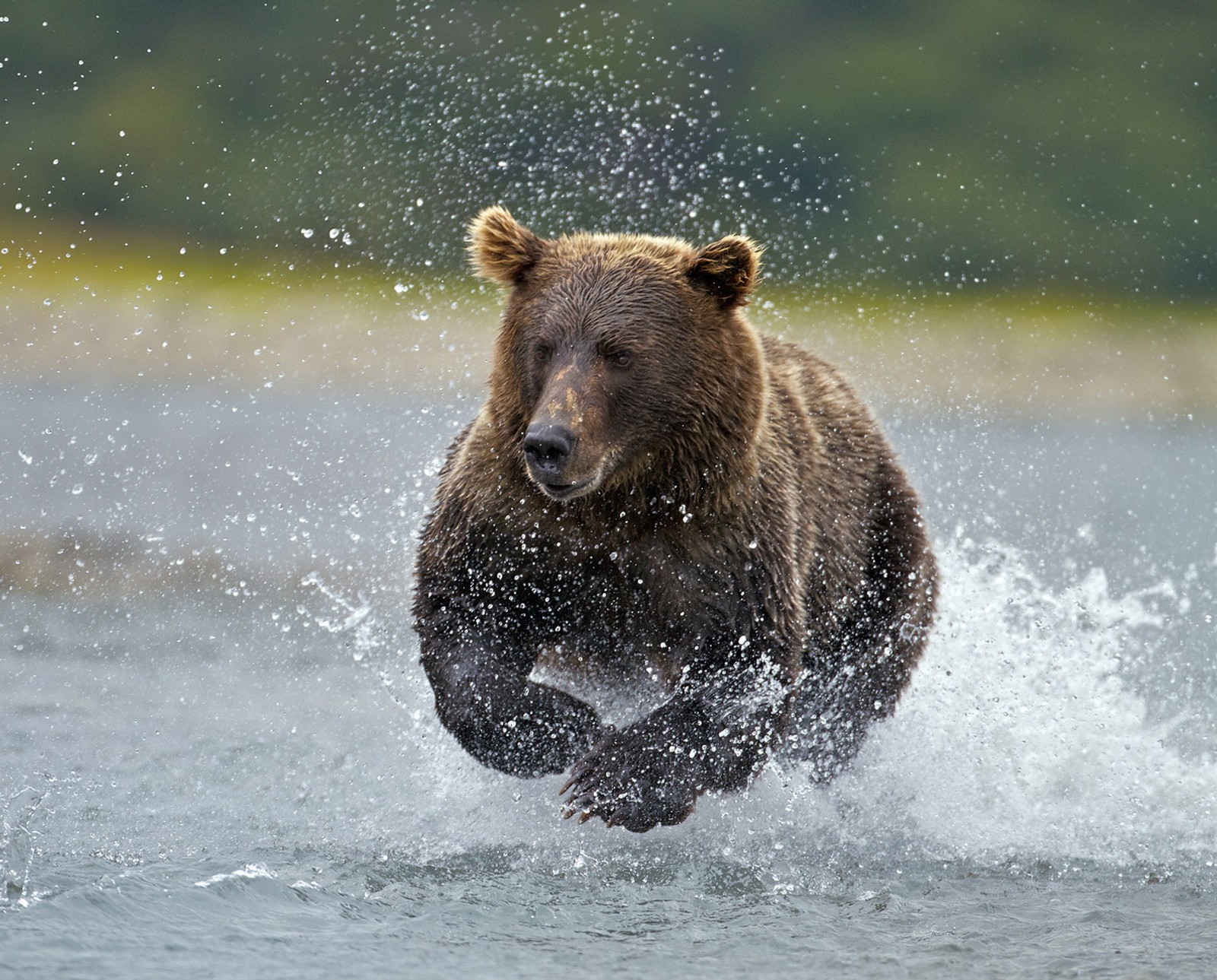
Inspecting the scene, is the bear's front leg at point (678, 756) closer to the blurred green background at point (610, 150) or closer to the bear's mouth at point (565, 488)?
the bear's mouth at point (565, 488)

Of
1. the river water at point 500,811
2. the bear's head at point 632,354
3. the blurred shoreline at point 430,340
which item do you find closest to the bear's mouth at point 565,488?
the bear's head at point 632,354

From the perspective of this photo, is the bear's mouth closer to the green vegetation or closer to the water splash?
the water splash

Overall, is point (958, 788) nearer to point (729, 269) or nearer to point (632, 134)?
point (729, 269)

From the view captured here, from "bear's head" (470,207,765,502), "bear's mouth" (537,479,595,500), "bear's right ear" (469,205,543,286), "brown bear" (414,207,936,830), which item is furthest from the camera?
"bear's right ear" (469,205,543,286)

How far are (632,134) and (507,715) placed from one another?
Answer: 669 inches

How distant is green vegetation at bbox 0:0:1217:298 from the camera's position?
21.0m

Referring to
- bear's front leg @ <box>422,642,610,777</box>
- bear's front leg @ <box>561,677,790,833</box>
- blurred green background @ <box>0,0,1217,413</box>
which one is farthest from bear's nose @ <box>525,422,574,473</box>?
blurred green background @ <box>0,0,1217,413</box>

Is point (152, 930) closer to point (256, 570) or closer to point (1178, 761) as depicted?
point (1178, 761)

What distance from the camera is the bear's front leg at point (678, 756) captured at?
18.8 ft

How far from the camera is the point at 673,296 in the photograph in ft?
18.9

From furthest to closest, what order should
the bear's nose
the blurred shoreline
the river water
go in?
the blurred shoreline < the bear's nose < the river water

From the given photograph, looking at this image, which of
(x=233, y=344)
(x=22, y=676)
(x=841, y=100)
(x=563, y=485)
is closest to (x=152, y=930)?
(x=563, y=485)

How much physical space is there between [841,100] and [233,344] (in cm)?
926

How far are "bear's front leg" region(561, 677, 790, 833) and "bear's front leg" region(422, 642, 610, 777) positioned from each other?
105mm
